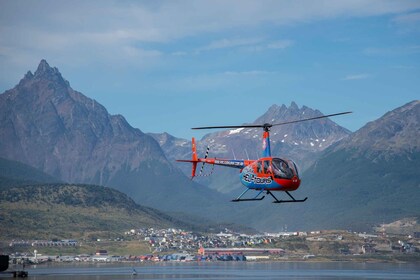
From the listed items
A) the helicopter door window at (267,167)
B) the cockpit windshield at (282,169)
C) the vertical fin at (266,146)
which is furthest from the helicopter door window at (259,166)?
the vertical fin at (266,146)

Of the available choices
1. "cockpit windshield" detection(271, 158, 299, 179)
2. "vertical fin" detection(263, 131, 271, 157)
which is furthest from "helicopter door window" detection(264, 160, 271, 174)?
"vertical fin" detection(263, 131, 271, 157)

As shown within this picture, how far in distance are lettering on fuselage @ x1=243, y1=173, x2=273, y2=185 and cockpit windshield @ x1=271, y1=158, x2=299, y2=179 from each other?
4.00 feet

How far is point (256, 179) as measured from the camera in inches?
4355

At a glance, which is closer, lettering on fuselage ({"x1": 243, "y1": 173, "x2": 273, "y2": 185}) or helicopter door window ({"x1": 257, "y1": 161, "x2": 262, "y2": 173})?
lettering on fuselage ({"x1": 243, "y1": 173, "x2": 273, "y2": 185})

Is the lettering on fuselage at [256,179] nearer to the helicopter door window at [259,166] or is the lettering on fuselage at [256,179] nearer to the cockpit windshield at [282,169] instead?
the helicopter door window at [259,166]

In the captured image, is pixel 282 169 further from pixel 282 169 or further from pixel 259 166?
pixel 259 166

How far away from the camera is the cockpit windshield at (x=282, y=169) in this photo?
108750mm

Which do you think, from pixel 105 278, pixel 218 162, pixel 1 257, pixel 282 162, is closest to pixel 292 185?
pixel 282 162

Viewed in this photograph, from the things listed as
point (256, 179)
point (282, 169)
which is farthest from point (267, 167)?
point (256, 179)

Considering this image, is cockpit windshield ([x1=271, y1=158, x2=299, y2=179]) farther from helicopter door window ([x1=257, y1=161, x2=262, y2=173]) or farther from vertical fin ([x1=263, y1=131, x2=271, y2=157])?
vertical fin ([x1=263, y1=131, x2=271, y2=157])

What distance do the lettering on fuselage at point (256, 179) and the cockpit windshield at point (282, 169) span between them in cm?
122

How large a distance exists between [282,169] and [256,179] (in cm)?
361

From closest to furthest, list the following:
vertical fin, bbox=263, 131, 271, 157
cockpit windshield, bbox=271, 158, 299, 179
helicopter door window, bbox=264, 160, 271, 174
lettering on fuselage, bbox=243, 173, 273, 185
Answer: cockpit windshield, bbox=271, 158, 299, 179, helicopter door window, bbox=264, 160, 271, 174, lettering on fuselage, bbox=243, 173, 273, 185, vertical fin, bbox=263, 131, 271, 157

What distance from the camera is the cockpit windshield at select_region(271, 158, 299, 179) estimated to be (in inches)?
4281
